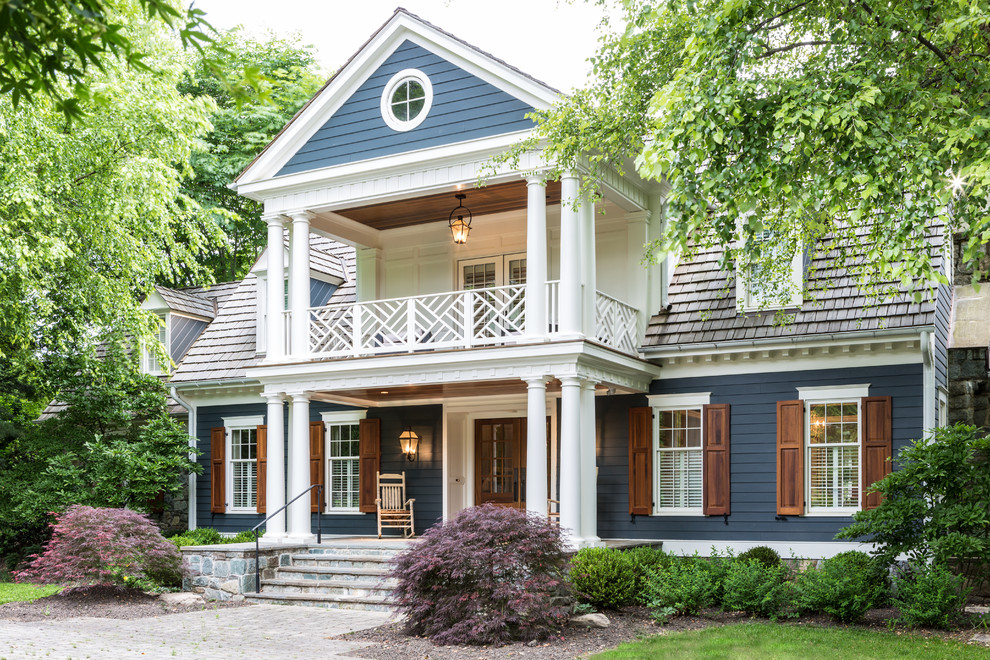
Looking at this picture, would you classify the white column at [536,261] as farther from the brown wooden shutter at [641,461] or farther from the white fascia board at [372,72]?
the brown wooden shutter at [641,461]

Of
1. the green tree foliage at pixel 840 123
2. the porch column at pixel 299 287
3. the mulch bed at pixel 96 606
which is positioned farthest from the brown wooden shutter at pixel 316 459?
the green tree foliage at pixel 840 123

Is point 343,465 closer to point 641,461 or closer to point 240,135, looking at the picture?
point 641,461

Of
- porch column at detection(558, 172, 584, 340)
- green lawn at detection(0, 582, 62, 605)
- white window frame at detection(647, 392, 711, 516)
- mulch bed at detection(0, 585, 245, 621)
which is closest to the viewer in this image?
mulch bed at detection(0, 585, 245, 621)

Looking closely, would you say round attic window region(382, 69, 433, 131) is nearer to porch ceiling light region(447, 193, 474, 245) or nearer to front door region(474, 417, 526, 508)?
porch ceiling light region(447, 193, 474, 245)

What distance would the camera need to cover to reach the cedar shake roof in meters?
12.9

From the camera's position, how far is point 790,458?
13.5 meters

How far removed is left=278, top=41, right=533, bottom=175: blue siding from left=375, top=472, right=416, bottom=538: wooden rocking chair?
526 cm

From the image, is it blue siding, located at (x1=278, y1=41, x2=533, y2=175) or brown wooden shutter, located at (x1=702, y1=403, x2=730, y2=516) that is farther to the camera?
brown wooden shutter, located at (x1=702, y1=403, x2=730, y2=516)

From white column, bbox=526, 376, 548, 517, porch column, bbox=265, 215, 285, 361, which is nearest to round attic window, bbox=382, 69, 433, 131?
porch column, bbox=265, 215, 285, 361

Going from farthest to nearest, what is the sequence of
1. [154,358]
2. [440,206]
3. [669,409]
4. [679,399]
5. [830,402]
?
[154,358] → [440,206] → [669,409] → [679,399] → [830,402]

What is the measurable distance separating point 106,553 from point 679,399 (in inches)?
319

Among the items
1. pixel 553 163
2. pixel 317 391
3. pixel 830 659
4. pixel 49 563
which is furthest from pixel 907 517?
pixel 49 563

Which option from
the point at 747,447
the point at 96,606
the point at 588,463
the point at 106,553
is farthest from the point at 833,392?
the point at 96,606

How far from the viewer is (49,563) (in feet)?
42.4
